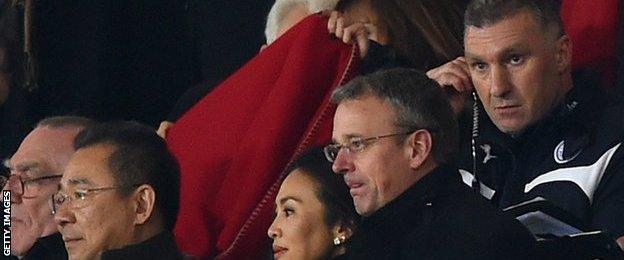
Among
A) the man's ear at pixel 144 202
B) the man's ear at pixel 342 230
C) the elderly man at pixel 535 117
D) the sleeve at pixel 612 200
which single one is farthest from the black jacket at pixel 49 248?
the sleeve at pixel 612 200

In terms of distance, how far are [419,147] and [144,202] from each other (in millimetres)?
722

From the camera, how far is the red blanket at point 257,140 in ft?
14.3

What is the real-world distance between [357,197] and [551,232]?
Answer: 42 cm

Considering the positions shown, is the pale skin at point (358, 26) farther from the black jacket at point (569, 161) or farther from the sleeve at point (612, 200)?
the sleeve at point (612, 200)

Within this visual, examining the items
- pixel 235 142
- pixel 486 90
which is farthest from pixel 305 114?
pixel 486 90

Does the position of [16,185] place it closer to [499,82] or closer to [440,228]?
[499,82]

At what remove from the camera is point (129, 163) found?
4.04 metres

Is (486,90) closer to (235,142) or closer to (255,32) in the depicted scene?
(235,142)

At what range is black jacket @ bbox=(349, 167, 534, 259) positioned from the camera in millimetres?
3424

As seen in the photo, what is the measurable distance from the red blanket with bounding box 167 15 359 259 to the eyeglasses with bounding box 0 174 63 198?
1.19 feet

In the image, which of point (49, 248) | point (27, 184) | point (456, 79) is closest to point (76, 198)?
point (49, 248)

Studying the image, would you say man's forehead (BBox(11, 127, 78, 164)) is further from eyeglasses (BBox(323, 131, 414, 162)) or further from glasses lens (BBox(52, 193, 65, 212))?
eyeglasses (BBox(323, 131, 414, 162))

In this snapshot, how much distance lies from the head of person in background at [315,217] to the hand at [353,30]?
23.3 inches

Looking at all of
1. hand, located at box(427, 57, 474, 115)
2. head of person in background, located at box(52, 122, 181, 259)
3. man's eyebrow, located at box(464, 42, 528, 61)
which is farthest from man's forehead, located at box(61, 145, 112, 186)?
man's eyebrow, located at box(464, 42, 528, 61)
